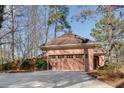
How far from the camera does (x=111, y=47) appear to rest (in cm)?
2189

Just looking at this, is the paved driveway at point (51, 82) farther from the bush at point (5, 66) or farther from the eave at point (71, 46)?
the eave at point (71, 46)

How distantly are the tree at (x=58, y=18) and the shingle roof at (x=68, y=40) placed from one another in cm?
78

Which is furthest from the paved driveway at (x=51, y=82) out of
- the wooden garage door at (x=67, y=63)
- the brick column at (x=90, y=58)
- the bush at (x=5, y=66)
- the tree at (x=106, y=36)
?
the bush at (x=5, y=66)

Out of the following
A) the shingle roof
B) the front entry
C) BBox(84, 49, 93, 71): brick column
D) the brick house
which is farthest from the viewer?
the shingle roof

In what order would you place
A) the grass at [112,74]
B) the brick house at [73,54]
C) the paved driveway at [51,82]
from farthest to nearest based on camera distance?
the brick house at [73,54]
the grass at [112,74]
the paved driveway at [51,82]

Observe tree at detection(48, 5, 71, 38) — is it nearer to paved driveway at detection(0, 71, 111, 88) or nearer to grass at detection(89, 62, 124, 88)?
grass at detection(89, 62, 124, 88)

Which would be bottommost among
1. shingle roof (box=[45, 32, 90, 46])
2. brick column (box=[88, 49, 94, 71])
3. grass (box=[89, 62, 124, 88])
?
grass (box=[89, 62, 124, 88])

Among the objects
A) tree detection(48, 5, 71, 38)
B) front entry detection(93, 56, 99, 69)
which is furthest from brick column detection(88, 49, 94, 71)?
tree detection(48, 5, 71, 38)

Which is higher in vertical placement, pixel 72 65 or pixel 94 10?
pixel 94 10

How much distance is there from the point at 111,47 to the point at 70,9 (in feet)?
14.4

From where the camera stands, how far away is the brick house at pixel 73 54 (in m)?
21.5

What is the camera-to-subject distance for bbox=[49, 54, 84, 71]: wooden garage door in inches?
842

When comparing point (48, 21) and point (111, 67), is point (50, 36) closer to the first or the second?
point (48, 21)
